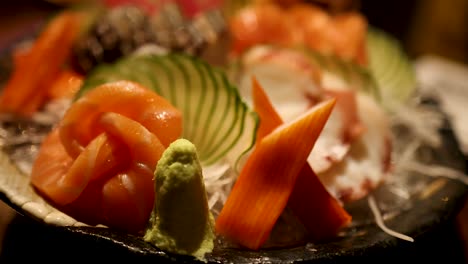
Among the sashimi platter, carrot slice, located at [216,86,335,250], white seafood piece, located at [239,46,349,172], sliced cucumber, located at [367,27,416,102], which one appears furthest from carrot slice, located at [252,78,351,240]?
sliced cucumber, located at [367,27,416,102]

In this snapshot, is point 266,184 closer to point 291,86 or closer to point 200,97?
point 200,97

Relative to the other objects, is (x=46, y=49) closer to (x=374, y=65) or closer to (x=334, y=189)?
(x=334, y=189)

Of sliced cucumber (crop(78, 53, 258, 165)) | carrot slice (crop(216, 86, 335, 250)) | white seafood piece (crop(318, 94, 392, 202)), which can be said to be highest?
sliced cucumber (crop(78, 53, 258, 165))

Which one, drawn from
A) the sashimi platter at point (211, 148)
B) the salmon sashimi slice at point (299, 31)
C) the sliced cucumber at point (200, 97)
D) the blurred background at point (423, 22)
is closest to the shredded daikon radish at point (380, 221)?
the sashimi platter at point (211, 148)

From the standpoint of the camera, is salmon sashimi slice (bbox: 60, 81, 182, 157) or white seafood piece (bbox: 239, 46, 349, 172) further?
white seafood piece (bbox: 239, 46, 349, 172)

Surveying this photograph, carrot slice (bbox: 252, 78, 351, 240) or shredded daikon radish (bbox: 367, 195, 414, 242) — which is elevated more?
carrot slice (bbox: 252, 78, 351, 240)

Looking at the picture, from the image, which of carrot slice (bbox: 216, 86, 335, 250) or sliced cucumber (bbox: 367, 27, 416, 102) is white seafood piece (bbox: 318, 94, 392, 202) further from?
sliced cucumber (bbox: 367, 27, 416, 102)

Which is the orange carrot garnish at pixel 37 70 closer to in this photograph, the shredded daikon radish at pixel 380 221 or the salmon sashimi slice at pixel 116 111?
the salmon sashimi slice at pixel 116 111

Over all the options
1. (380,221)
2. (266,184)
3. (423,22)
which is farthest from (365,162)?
(423,22)
